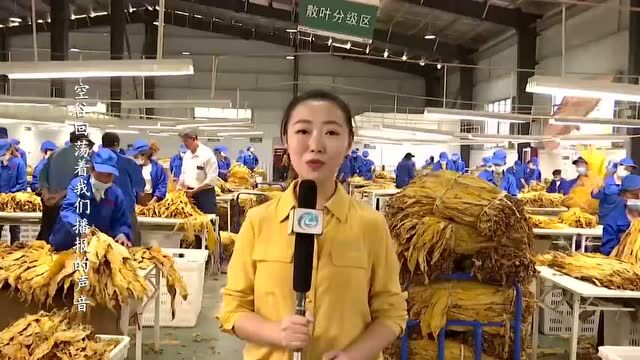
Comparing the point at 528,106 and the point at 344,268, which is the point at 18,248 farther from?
the point at 528,106

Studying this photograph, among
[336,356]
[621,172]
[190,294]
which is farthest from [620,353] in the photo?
[621,172]

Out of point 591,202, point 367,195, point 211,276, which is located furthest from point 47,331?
point 367,195

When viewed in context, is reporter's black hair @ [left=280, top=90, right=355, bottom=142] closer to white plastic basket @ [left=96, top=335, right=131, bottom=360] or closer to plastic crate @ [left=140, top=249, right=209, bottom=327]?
white plastic basket @ [left=96, top=335, right=131, bottom=360]

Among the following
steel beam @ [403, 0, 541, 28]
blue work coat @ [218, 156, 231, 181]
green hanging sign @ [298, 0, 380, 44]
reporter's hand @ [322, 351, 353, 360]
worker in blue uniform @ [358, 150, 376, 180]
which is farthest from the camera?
worker in blue uniform @ [358, 150, 376, 180]

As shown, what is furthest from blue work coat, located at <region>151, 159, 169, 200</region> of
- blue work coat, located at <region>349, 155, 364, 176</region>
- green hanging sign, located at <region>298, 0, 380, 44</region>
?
blue work coat, located at <region>349, 155, 364, 176</region>

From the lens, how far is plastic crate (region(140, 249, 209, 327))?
6301 mm

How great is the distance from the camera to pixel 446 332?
4.03 metres

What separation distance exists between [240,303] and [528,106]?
1740cm

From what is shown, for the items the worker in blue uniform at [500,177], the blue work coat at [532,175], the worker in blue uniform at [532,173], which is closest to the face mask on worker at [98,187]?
the worker in blue uniform at [500,177]

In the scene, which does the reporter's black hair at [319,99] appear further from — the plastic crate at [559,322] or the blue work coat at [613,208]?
the plastic crate at [559,322]

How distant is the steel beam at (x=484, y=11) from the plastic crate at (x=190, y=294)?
12.0 metres

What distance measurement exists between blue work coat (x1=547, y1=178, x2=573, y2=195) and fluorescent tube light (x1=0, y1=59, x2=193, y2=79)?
8713mm

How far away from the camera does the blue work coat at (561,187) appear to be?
39.6ft

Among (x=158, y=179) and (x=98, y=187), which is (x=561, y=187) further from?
(x=98, y=187)
